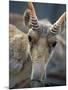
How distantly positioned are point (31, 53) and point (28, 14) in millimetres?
391

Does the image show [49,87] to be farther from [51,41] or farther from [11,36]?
[11,36]

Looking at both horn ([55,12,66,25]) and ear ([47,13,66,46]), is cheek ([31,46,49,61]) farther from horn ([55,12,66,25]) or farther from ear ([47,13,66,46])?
horn ([55,12,66,25])

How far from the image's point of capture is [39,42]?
2.37 meters

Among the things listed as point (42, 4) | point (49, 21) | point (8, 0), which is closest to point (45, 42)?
point (49, 21)

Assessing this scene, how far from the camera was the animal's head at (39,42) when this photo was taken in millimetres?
2348

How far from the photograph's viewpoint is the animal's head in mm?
2348

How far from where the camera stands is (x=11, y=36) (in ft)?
7.50

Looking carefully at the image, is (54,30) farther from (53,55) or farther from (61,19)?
(53,55)

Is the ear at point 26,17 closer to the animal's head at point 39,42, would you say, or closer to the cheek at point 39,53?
the animal's head at point 39,42

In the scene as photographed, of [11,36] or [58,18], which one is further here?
[58,18]

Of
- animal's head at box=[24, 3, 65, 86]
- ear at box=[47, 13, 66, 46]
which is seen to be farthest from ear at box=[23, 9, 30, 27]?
ear at box=[47, 13, 66, 46]

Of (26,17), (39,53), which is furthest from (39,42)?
(26,17)

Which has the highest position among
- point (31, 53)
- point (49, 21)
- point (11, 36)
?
point (49, 21)

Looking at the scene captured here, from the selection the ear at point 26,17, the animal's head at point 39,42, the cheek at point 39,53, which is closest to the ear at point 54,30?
the animal's head at point 39,42
